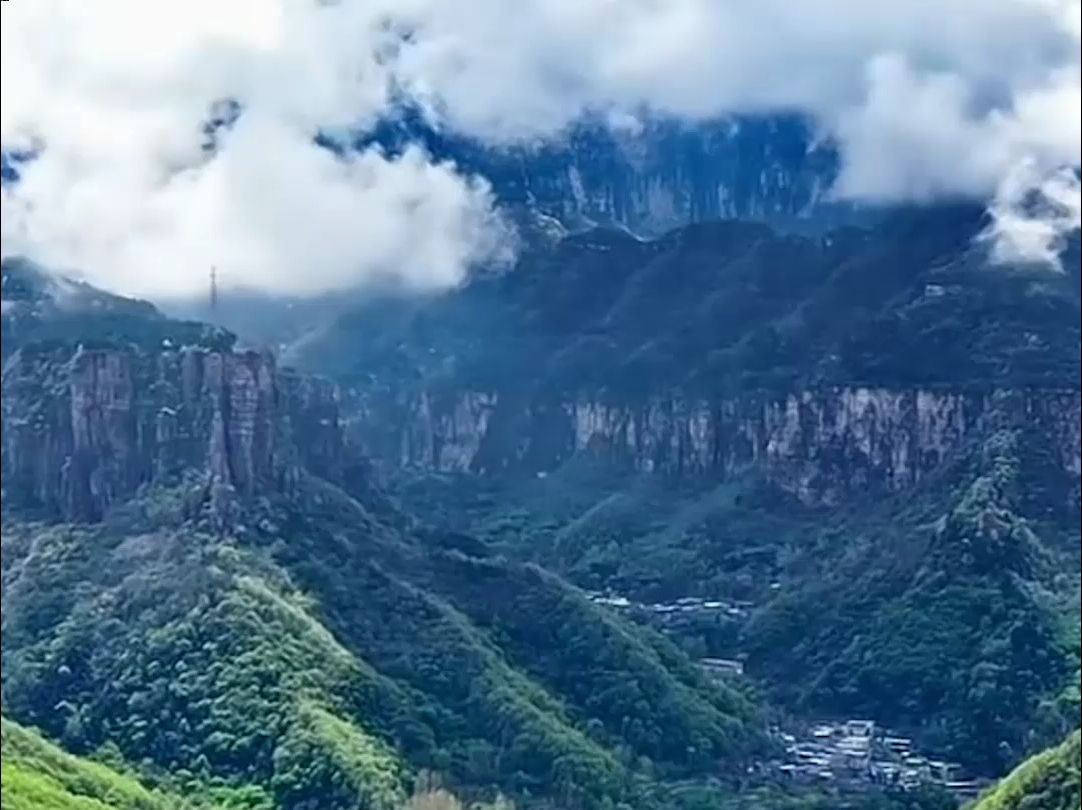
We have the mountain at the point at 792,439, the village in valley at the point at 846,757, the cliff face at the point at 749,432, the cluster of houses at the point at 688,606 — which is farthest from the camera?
the cliff face at the point at 749,432

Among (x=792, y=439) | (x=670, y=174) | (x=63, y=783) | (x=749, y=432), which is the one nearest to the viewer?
(x=63, y=783)

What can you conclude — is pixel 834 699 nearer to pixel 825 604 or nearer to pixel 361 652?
pixel 825 604

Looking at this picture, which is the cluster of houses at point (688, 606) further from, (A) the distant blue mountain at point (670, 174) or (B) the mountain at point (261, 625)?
(A) the distant blue mountain at point (670, 174)

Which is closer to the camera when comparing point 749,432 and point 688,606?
point 688,606

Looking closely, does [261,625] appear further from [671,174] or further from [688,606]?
[671,174]

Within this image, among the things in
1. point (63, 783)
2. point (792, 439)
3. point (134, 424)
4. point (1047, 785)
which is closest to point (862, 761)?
point (1047, 785)

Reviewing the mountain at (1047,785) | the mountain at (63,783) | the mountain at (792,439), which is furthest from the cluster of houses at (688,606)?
the mountain at (63,783)
